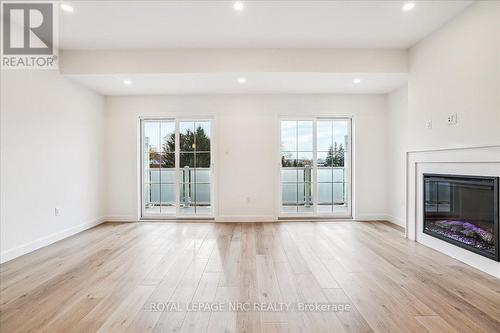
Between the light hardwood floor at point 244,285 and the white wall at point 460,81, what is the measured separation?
1.46 metres

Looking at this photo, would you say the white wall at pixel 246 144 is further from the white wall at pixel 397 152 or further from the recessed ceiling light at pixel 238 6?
the recessed ceiling light at pixel 238 6

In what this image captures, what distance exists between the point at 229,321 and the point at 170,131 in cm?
421

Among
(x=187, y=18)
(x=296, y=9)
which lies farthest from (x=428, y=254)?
(x=187, y=18)

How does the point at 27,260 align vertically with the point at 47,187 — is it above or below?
below

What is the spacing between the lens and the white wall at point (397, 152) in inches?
178

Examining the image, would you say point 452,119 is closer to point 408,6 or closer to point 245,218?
point 408,6

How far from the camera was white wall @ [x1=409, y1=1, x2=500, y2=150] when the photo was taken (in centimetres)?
254

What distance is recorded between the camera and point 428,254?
3129 millimetres

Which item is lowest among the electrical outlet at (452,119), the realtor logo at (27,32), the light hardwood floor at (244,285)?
the light hardwood floor at (244,285)

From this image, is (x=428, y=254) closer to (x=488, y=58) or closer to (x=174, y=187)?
(x=488, y=58)

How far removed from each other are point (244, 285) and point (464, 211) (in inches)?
105

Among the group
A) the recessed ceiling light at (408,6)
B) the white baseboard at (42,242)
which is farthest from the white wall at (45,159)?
the recessed ceiling light at (408,6)

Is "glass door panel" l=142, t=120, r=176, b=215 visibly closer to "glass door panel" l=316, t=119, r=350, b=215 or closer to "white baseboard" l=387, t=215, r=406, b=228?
"glass door panel" l=316, t=119, r=350, b=215

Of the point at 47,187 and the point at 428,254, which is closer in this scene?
the point at 428,254
